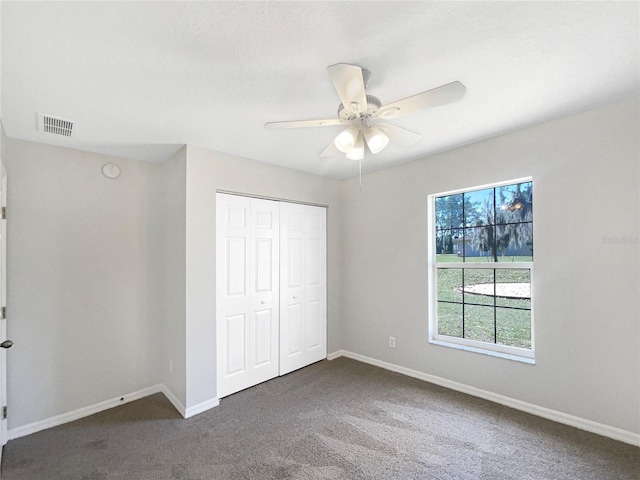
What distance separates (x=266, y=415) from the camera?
2.58 m

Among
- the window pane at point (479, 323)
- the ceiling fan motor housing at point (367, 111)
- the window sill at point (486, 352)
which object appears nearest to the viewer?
the ceiling fan motor housing at point (367, 111)

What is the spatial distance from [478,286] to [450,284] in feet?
0.90

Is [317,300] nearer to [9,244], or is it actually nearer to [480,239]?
[480,239]

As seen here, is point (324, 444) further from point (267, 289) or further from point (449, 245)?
point (449, 245)

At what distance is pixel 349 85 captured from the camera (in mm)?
1439

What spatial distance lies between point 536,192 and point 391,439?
227 centimetres

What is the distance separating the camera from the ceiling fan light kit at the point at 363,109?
1.39 m

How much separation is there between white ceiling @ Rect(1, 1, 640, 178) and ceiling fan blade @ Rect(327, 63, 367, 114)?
0.66 ft

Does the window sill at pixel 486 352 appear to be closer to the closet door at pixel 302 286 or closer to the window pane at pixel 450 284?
the window pane at pixel 450 284

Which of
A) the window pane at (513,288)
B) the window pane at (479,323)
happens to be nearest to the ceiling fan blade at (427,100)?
the window pane at (513,288)

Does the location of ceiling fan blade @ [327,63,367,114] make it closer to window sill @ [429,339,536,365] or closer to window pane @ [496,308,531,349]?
window pane @ [496,308,531,349]

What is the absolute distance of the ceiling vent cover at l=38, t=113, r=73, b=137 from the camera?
2.12 meters

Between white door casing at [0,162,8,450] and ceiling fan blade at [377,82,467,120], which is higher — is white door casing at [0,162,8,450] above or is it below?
below

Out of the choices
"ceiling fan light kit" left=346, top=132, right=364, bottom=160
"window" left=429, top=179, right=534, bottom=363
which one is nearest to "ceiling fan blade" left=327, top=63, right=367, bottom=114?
"ceiling fan light kit" left=346, top=132, right=364, bottom=160
